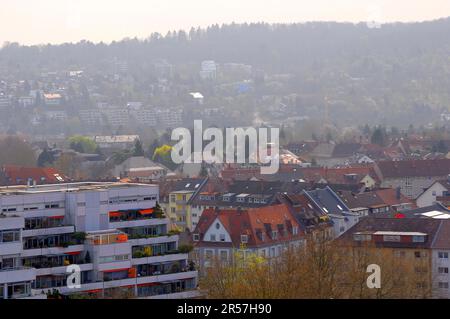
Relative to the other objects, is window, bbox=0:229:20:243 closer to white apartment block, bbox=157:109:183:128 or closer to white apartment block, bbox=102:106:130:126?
white apartment block, bbox=157:109:183:128

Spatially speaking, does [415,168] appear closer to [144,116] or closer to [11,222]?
[11,222]

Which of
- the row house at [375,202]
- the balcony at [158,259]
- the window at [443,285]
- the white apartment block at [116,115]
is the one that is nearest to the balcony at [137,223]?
the balcony at [158,259]

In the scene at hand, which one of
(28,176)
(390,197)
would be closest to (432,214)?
(390,197)

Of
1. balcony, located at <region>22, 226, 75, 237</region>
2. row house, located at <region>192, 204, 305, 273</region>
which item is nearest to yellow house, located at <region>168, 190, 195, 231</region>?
row house, located at <region>192, 204, 305, 273</region>

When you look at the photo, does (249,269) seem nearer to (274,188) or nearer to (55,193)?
(55,193)

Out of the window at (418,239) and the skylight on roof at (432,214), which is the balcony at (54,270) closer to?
the window at (418,239)
